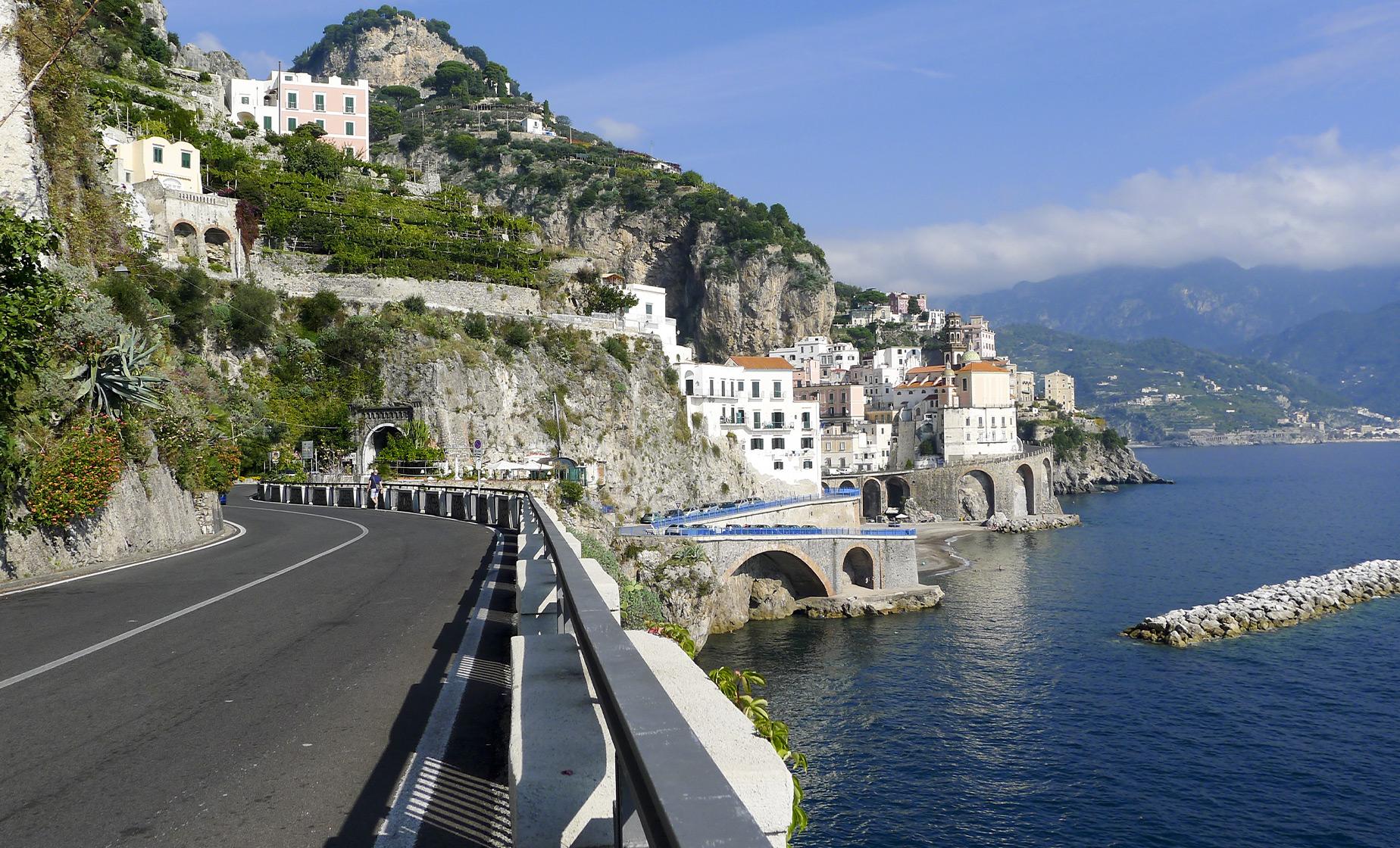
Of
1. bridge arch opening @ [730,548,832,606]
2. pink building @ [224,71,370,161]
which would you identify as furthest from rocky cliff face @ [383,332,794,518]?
pink building @ [224,71,370,161]

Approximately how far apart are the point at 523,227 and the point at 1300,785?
66.4 metres

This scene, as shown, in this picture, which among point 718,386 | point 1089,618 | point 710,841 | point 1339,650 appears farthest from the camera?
point 718,386

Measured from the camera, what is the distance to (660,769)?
6.61ft

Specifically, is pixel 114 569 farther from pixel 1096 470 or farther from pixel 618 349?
pixel 1096 470

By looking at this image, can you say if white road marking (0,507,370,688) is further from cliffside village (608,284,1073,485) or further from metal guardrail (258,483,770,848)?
cliffside village (608,284,1073,485)

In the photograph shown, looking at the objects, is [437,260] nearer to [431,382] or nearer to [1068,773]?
[431,382]

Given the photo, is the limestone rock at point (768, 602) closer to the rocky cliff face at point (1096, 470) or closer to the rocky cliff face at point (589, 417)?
the rocky cliff face at point (589, 417)

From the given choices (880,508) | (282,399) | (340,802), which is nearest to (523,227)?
(282,399)

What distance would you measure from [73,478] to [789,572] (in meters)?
40.4

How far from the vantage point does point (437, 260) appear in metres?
64.7

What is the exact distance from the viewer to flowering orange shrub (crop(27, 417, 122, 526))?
48.2ft

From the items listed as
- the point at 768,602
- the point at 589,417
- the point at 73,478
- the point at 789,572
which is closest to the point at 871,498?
the point at 589,417

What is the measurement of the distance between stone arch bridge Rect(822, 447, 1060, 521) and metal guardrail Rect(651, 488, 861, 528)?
26.8m

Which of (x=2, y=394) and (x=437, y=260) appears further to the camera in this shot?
(x=437, y=260)
